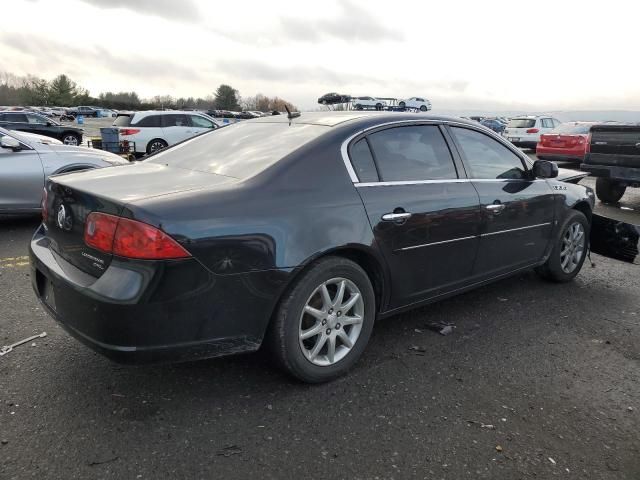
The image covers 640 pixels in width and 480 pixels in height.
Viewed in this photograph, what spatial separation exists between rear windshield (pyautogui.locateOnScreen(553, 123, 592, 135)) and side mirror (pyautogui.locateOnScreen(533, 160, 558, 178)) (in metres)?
13.0

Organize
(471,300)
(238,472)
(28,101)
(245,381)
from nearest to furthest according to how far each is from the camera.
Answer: (238,472) < (245,381) < (471,300) < (28,101)

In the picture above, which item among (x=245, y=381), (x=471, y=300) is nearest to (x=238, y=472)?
(x=245, y=381)

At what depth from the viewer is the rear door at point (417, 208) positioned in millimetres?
3145

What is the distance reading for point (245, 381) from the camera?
3.00 meters

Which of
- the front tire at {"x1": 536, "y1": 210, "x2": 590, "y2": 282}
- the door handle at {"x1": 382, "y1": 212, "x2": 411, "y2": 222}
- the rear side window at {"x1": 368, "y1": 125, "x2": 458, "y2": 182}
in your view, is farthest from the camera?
the front tire at {"x1": 536, "y1": 210, "x2": 590, "y2": 282}

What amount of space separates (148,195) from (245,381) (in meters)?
1.20

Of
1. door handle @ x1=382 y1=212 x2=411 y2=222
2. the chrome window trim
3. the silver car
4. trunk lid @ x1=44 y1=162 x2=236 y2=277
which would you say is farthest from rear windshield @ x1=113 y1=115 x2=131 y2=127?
door handle @ x1=382 y1=212 x2=411 y2=222

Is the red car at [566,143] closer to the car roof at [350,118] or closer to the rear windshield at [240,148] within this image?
the car roof at [350,118]

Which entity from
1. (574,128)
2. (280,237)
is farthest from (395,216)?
(574,128)

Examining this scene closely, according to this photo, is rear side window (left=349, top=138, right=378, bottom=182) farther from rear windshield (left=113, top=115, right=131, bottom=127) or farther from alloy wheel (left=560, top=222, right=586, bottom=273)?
rear windshield (left=113, top=115, right=131, bottom=127)

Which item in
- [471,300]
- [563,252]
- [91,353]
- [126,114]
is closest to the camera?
[91,353]

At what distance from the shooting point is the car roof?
337 cm

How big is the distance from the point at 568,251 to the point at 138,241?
13.1 feet

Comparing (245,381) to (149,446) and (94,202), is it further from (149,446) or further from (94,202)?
(94,202)
